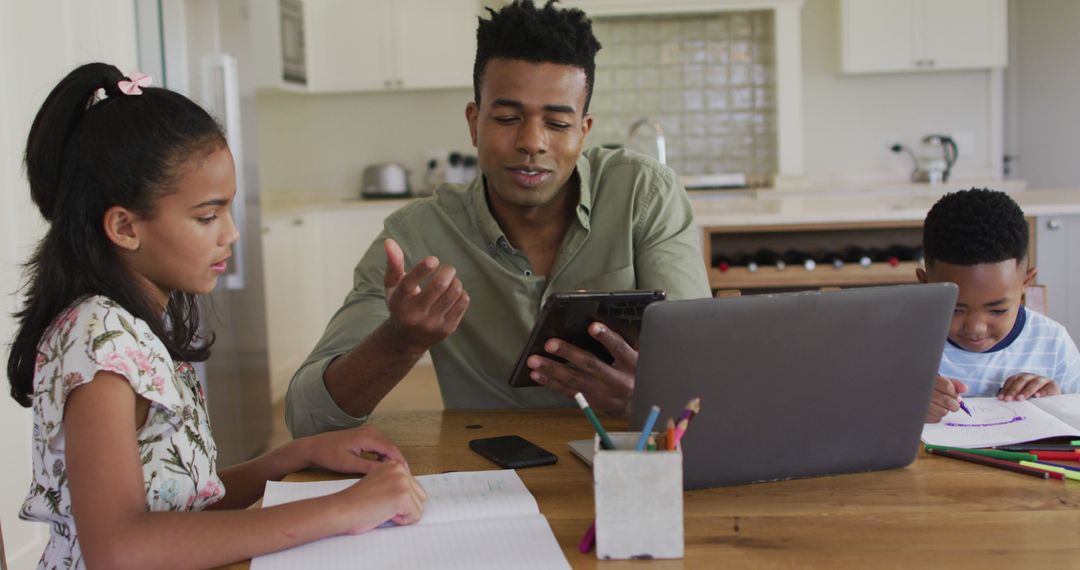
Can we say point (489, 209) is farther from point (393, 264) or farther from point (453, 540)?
point (453, 540)

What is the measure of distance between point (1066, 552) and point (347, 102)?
5725 millimetres

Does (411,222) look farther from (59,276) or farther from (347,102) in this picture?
(347,102)

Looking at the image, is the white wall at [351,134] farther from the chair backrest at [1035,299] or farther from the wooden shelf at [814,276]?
the chair backrest at [1035,299]

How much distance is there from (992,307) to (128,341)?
4.19ft

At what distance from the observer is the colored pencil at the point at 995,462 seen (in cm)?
118

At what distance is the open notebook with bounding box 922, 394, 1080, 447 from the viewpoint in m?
1.30

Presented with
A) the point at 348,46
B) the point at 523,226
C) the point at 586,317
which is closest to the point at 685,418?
the point at 586,317

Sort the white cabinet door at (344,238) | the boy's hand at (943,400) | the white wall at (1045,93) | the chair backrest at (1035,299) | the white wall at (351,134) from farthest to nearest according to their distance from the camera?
the white wall at (351,134)
the white wall at (1045,93)
the white cabinet door at (344,238)
the chair backrest at (1035,299)
the boy's hand at (943,400)

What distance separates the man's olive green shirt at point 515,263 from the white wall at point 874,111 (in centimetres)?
475

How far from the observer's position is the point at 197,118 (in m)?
1.19

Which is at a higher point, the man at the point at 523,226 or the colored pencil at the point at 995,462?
the man at the point at 523,226

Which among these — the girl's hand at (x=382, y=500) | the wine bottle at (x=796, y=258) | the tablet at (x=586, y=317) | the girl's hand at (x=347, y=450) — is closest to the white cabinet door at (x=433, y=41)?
the wine bottle at (x=796, y=258)

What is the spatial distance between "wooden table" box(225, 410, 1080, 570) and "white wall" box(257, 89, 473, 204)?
5033mm

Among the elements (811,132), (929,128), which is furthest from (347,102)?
(929,128)
